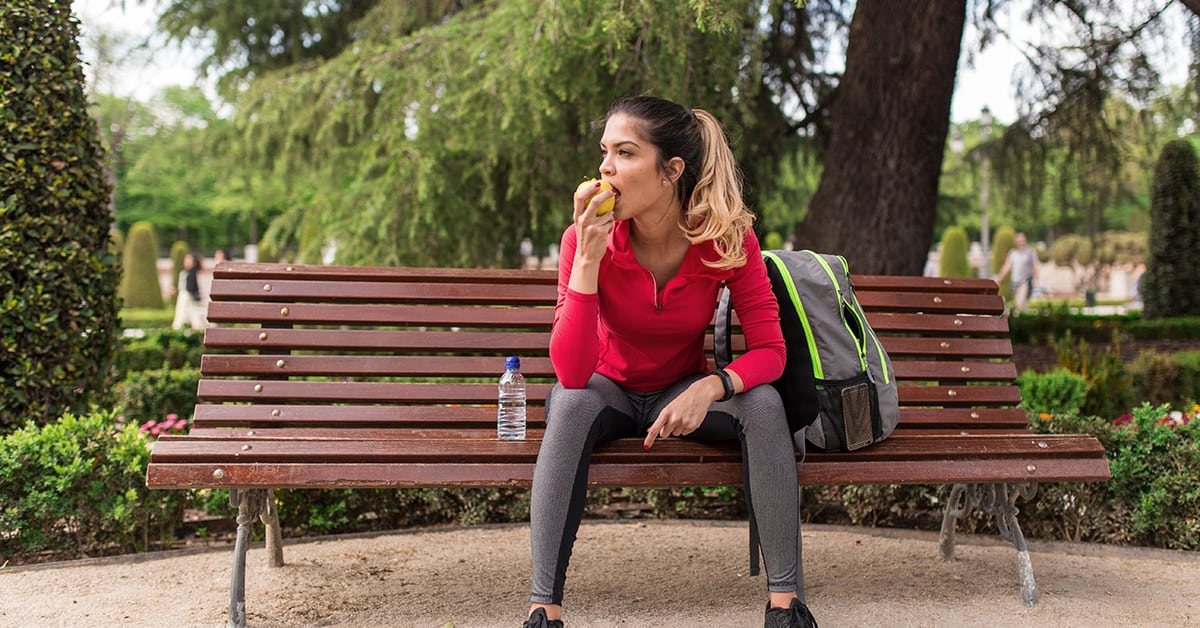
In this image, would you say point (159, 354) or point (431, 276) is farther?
point (159, 354)

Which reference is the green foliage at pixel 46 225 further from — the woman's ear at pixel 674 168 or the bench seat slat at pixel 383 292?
the woman's ear at pixel 674 168

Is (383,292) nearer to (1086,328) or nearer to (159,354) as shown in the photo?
(159,354)

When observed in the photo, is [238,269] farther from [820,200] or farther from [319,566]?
[820,200]

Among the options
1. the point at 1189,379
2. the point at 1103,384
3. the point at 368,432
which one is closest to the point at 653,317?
the point at 368,432

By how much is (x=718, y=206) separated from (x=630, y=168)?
0.96 feet

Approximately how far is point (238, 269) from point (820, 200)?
393 centimetres

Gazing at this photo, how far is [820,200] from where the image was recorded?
672cm

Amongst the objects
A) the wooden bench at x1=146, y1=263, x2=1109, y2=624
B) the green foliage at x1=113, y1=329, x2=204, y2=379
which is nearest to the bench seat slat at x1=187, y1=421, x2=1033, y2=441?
the wooden bench at x1=146, y1=263, x2=1109, y2=624

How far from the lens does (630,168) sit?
3.12 m

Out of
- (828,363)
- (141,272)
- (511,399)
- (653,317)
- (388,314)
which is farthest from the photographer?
(141,272)

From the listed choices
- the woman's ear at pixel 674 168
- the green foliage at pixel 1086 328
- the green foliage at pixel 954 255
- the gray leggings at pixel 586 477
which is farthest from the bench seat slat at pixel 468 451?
the green foliage at pixel 954 255

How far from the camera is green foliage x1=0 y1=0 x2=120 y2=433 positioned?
470 cm

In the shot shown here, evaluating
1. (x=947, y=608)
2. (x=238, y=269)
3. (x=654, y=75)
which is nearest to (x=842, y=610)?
(x=947, y=608)

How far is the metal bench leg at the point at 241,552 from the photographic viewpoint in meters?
3.25
